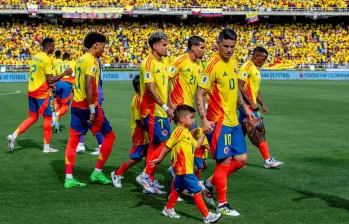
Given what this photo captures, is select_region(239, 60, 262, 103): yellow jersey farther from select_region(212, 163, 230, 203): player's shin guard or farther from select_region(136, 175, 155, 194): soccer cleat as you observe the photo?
select_region(212, 163, 230, 203): player's shin guard

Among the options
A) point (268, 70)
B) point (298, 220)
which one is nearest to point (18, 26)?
point (268, 70)

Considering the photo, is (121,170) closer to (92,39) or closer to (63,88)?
(92,39)

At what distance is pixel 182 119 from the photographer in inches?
272

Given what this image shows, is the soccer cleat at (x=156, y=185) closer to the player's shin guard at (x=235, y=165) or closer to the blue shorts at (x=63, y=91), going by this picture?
the player's shin guard at (x=235, y=165)

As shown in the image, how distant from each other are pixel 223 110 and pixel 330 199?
83.7 inches

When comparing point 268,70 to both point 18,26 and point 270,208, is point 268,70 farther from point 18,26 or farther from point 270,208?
point 270,208

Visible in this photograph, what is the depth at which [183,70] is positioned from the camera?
8.84 m

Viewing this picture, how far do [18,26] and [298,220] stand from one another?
4881 cm

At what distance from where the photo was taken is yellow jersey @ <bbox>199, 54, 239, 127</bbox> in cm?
721

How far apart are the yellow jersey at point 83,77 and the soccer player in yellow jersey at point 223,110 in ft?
6.71

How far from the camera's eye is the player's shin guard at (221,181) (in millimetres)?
7207

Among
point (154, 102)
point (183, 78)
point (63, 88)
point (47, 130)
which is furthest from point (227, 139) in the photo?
point (63, 88)

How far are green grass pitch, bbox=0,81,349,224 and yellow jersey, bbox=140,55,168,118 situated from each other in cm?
127

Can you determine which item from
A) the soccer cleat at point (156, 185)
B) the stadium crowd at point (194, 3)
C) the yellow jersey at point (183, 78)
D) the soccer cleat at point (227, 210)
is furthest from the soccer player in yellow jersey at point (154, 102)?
the stadium crowd at point (194, 3)
